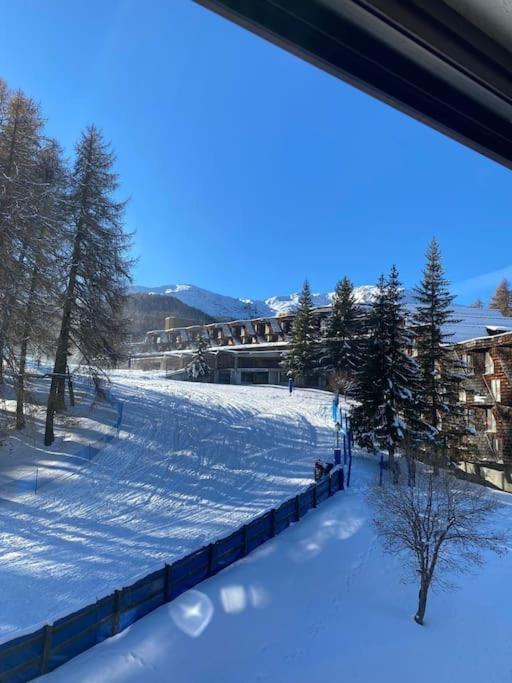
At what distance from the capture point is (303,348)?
4297 centimetres

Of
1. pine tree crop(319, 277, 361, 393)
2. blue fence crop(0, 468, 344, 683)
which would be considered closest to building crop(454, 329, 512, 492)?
pine tree crop(319, 277, 361, 393)

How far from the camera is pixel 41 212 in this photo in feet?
58.3

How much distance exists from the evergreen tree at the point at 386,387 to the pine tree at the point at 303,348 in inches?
762

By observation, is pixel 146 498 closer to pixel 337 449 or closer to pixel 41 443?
pixel 41 443

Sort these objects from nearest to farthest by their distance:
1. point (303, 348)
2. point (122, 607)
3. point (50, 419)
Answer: point (122, 607) < point (50, 419) < point (303, 348)

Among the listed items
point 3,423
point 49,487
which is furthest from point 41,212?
point 49,487

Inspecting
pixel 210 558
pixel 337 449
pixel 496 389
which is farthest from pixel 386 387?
pixel 210 558

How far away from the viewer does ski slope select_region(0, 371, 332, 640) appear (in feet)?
33.8

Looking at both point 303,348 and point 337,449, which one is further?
point 303,348

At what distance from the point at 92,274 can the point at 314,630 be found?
18374mm

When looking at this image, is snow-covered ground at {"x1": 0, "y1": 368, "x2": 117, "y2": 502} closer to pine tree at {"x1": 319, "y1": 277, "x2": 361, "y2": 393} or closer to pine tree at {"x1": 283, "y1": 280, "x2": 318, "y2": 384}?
pine tree at {"x1": 319, "y1": 277, "x2": 361, "y2": 393}

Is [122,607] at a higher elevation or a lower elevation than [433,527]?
lower

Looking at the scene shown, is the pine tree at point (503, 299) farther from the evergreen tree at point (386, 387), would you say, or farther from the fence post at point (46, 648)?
the fence post at point (46, 648)

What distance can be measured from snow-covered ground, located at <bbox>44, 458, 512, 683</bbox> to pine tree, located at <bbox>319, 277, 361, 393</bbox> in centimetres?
2563
